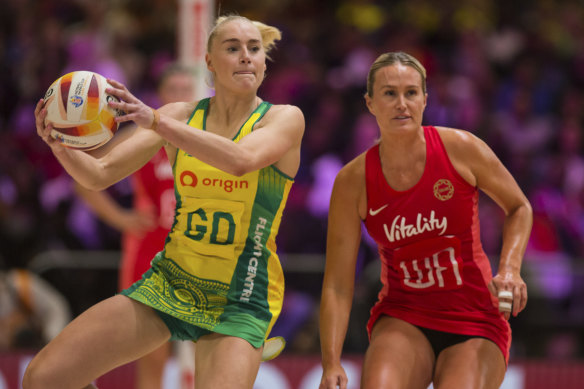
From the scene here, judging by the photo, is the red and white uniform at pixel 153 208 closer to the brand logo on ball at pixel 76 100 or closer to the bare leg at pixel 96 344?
the bare leg at pixel 96 344

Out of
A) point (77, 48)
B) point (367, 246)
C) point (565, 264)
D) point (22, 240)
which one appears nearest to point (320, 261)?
point (367, 246)

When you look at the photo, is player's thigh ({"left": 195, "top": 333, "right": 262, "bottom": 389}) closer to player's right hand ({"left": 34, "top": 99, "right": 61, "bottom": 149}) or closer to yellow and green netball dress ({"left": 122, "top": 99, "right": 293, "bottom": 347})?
yellow and green netball dress ({"left": 122, "top": 99, "right": 293, "bottom": 347})

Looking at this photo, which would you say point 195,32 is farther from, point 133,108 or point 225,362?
point 225,362

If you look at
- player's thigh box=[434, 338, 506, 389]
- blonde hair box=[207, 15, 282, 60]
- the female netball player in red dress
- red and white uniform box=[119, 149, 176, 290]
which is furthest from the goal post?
player's thigh box=[434, 338, 506, 389]

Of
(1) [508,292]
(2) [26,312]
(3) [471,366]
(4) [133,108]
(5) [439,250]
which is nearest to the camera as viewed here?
(4) [133,108]

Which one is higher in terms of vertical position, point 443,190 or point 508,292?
point 443,190

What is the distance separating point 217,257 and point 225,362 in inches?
19.0

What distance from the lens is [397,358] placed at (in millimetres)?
3547

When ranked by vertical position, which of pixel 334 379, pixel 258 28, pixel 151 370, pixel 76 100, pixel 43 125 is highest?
pixel 258 28

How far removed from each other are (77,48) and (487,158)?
6.45 m

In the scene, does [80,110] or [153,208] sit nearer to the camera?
[80,110]

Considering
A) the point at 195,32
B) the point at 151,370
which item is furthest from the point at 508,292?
the point at 195,32

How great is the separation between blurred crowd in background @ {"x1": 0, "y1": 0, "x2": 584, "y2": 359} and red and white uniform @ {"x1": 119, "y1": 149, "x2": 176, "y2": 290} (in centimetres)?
142

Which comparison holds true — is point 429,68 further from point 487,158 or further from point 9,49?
point 487,158
